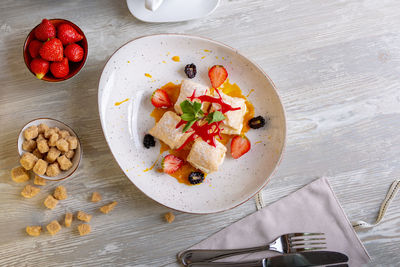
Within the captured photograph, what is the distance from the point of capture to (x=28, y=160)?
1.44 meters

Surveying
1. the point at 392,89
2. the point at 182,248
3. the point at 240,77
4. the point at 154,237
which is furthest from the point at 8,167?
the point at 392,89

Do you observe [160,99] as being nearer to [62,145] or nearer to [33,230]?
[62,145]

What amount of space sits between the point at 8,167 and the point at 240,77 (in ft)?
3.62

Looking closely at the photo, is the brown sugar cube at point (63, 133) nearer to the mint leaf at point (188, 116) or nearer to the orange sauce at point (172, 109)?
the orange sauce at point (172, 109)

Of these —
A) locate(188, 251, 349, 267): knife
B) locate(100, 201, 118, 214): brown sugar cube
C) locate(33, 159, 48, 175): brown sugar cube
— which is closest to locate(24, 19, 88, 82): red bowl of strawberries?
locate(33, 159, 48, 175): brown sugar cube

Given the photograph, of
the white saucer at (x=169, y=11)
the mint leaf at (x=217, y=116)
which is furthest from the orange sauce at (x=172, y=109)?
the white saucer at (x=169, y=11)

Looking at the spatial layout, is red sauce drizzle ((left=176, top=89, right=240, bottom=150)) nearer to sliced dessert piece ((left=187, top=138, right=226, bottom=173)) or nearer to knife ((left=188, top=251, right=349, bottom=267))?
sliced dessert piece ((left=187, top=138, right=226, bottom=173))

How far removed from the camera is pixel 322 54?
166cm

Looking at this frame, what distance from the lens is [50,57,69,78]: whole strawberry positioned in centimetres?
143

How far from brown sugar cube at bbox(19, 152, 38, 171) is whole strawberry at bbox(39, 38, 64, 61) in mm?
403

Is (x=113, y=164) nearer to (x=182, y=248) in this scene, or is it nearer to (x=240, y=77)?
(x=182, y=248)

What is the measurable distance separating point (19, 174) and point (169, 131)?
0.67m

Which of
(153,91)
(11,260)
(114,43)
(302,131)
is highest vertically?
(114,43)

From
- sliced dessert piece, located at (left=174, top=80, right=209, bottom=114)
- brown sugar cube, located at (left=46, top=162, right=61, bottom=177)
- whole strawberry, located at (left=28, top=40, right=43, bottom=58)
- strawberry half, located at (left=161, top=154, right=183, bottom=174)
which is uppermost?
whole strawberry, located at (left=28, top=40, right=43, bottom=58)
